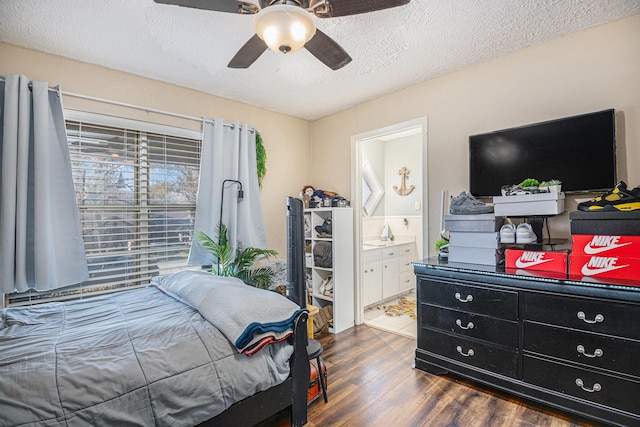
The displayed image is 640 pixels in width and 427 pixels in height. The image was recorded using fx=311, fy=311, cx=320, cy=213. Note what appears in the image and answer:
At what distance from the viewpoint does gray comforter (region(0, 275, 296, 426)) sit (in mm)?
1101

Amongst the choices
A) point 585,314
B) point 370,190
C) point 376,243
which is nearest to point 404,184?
point 370,190

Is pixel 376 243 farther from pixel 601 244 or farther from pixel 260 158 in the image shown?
pixel 601 244

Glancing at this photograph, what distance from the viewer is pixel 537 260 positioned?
1.99m

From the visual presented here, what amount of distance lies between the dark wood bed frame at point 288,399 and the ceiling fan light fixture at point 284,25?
1365 millimetres

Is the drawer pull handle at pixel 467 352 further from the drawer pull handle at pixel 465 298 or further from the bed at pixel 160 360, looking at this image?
the bed at pixel 160 360

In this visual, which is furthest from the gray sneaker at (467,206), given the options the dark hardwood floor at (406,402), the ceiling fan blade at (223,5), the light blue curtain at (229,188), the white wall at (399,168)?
the white wall at (399,168)

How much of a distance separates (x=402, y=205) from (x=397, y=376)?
2838 mm

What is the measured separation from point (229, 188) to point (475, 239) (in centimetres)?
225

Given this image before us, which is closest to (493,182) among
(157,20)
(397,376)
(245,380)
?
(397,376)

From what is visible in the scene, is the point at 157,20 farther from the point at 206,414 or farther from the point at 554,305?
the point at 554,305

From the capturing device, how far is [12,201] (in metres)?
2.08

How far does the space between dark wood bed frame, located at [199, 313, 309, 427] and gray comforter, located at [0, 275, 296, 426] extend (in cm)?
5

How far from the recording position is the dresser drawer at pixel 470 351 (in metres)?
1.99

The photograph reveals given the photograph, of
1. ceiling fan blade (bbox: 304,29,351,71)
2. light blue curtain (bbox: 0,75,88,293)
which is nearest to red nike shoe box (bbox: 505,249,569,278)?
ceiling fan blade (bbox: 304,29,351,71)
